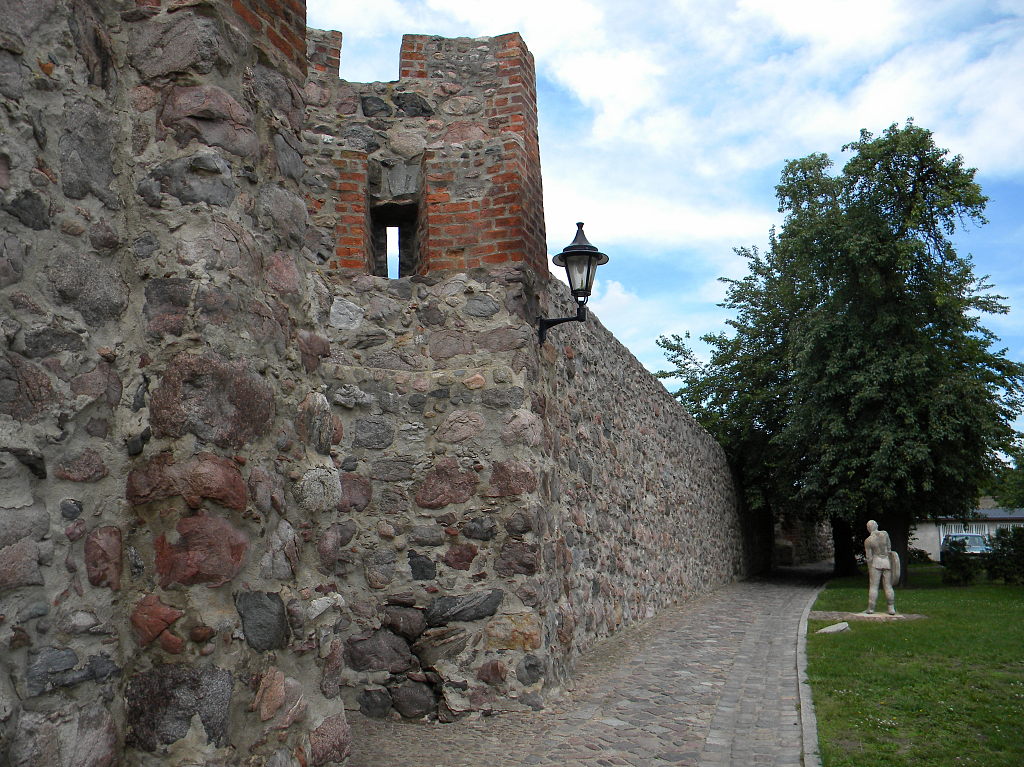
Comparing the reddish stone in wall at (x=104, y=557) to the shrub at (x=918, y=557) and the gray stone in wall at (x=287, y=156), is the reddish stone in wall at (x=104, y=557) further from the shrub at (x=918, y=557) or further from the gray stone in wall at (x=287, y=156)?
the shrub at (x=918, y=557)

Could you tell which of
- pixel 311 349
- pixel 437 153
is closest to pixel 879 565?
pixel 437 153

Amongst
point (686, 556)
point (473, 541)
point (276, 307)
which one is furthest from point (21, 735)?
point (686, 556)

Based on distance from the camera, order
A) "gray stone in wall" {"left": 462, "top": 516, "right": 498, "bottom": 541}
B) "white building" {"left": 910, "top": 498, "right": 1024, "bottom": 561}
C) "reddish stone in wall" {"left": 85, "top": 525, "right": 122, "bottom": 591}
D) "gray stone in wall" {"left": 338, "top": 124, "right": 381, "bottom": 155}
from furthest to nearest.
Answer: "white building" {"left": 910, "top": 498, "right": 1024, "bottom": 561} < "gray stone in wall" {"left": 338, "top": 124, "right": 381, "bottom": 155} < "gray stone in wall" {"left": 462, "top": 516, "right": 498, "bottom": 541} < "reddish stone in wall" {"left": 85, "top": 525, "right": 122, "bottom": 591}

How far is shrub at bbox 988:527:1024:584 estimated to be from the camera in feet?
54.2

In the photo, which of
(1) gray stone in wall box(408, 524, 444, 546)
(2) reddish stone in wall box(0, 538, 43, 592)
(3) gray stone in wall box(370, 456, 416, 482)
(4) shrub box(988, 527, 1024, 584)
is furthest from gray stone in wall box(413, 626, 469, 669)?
(4) shrub box(988, 527, 1024, 584)

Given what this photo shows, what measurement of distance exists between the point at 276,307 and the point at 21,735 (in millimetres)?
1481

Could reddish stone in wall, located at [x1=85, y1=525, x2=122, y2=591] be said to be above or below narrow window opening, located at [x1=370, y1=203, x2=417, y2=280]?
below

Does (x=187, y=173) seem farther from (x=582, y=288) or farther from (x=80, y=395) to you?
(x=582, y=288)

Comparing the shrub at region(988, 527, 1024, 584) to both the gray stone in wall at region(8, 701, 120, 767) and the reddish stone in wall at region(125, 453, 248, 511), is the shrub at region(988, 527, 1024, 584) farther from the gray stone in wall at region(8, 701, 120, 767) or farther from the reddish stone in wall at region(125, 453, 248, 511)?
the gray stone in wall at region(8, 701, 120, 767)

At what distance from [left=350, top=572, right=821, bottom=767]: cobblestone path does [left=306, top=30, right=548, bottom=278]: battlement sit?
3.03 metres

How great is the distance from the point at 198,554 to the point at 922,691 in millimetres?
5523

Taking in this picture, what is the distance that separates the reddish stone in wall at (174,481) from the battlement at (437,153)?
10.9ft

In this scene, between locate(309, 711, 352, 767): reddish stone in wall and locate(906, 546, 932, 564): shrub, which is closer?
locate(309, 711, 352, 767): reddish stone in wall

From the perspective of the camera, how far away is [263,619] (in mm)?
2588
